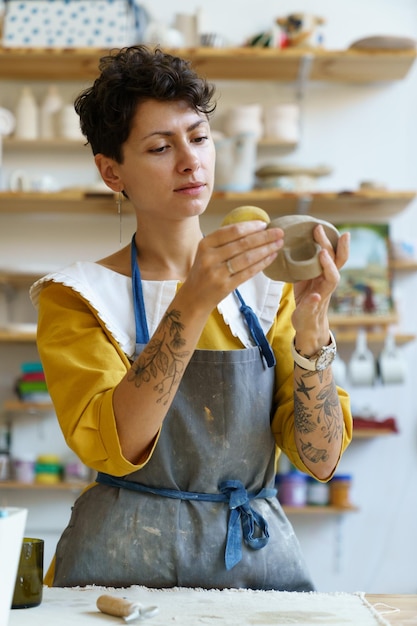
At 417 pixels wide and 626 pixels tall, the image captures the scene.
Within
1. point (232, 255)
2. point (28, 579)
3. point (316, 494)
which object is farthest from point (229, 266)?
point (316, 494)

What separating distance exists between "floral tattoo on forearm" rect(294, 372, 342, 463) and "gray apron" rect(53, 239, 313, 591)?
9cm

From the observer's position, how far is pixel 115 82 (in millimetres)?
1501

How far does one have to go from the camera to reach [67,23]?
3410 millimetres

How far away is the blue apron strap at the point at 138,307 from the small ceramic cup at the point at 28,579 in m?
0.43

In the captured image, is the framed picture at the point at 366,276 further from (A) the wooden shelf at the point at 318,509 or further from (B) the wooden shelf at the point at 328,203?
(A) the wooden shelf at the point at 318,509

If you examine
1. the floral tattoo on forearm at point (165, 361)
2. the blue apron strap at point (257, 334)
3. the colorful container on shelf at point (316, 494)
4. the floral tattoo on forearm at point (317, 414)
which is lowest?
the colorful container on shelf at point (316, 494)

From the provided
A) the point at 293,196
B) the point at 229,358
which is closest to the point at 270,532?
the point at 229,358

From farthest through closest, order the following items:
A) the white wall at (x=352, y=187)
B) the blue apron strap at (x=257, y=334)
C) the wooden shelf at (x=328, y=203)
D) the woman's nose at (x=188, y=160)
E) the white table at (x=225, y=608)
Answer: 1. the white wall at (x=352, y=187)
2. the wooden shelf at (x=328, y=203)
3. the blue apron strap at (x=257, y=334)
4. the woman's nose at (x=188, y=160)
5. the white table at (x=225, y=608)

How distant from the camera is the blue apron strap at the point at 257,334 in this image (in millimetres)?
1535

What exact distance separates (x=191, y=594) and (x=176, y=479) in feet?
0.69

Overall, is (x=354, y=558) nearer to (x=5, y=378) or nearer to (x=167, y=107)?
(x=5, y=378)

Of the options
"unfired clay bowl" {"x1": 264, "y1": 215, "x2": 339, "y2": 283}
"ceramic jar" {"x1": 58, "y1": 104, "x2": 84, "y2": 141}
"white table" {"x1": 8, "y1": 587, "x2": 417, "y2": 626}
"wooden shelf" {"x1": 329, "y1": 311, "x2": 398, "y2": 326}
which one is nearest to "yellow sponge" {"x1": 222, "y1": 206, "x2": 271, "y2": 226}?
"unfired clay bowl" {"x1": 264, "y1": 215, "x2": 339, "y2": 283}

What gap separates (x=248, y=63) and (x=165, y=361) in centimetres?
243

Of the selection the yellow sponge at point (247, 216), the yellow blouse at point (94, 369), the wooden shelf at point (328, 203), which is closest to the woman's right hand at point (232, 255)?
the yellow sponge at point (247, 216)
